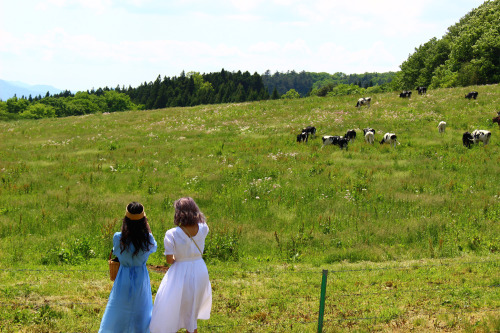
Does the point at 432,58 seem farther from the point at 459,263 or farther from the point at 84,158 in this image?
the point at 459,263

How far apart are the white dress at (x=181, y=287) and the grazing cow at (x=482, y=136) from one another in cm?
2305

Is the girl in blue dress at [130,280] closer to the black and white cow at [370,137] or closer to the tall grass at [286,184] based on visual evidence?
the tall grass at [286,184]

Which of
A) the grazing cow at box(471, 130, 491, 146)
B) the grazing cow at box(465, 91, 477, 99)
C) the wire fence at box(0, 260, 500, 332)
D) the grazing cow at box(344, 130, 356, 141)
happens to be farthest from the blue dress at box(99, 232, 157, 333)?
the grazing cow at box(465, 91, 477, 99)

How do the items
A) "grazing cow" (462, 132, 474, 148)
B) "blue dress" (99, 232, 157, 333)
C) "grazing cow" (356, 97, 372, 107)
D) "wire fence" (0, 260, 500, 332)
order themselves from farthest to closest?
1. "grazing cow" (356, 97, 372, 107)
2. "grazing cow" (462, 132, 474, 148)
3. "wire fence" (0, 260, 500, 332)
4. "blue dress" (99, 232, 157, 333)

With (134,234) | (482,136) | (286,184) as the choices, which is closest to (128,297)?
(134,234)

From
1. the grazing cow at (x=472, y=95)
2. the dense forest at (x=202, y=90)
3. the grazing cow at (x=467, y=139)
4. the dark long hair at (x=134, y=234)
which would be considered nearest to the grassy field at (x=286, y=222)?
the grazing cow at (x=467, y=139)

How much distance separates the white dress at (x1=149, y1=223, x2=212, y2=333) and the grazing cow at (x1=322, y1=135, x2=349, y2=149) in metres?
21.1

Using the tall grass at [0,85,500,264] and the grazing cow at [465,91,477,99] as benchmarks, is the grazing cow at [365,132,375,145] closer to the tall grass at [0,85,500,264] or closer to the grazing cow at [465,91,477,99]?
the tall grass at [0,85,500,264]

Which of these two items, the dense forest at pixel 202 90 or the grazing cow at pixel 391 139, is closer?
the grazing cow at pixel 391 139

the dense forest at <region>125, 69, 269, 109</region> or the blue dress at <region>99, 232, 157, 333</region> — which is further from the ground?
the dense forest at <region>125, 69, 269, 109</region>

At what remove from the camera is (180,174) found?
20.3 meters

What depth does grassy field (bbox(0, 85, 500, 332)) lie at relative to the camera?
751 centimetres

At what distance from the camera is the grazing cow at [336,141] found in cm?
2569

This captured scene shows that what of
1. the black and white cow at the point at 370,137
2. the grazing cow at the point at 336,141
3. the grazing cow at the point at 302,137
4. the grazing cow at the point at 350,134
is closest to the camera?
the grazing cow at the point at 336,141
